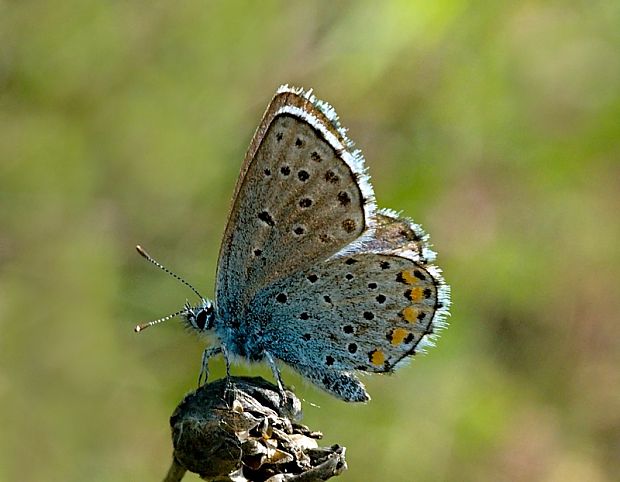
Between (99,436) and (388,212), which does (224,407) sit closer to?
(388,212)

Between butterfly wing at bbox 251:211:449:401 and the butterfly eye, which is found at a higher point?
butterfly wing at bbox 251:211:449:401

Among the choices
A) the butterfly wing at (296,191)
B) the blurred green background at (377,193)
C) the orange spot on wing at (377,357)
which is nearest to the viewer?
the butterfly wing at (296,191)

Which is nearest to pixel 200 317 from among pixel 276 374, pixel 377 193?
pixel 276 374

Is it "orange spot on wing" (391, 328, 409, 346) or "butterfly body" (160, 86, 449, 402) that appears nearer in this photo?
"butterfly body" (160, 86, 449, 402)

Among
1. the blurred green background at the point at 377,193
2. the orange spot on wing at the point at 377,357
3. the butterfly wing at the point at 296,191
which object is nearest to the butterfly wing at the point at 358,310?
the orange spot on wing at the point at 377,357

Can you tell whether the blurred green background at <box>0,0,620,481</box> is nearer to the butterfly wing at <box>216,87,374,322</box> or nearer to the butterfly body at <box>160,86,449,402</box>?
the butterfly body at <box>160,86,449,402</box>

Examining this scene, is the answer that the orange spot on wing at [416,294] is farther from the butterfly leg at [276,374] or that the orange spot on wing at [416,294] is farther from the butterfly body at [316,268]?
the butterfly leg at [276,374]

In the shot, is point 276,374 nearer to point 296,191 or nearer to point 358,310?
point 358,310

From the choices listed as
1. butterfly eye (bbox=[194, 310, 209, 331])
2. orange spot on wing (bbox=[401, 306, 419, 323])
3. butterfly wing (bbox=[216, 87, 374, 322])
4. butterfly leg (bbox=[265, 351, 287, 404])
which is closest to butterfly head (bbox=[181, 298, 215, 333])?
butterfly eye (bbox=[194, 310, 209, 331])
